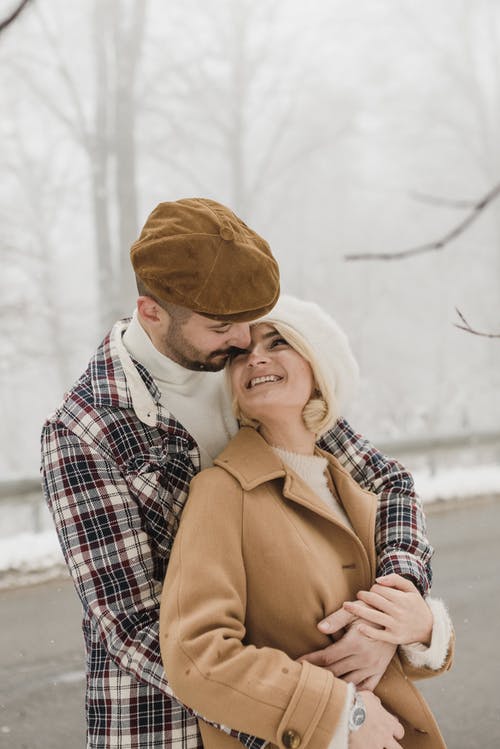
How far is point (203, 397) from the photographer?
1.64 metres

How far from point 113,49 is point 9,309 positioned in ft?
10.5

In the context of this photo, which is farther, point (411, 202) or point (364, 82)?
point (411, 202)

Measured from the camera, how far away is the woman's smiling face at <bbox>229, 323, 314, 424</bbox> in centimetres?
148

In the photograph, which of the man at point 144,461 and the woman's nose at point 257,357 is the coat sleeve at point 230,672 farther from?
the woman's nose at point 257,357

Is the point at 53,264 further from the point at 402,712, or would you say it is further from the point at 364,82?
the point at 402,712

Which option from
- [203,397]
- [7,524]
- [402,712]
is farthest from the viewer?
[7,524]

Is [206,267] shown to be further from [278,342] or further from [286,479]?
[286,479]

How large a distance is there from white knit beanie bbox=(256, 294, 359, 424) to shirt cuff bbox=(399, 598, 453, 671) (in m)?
0.49

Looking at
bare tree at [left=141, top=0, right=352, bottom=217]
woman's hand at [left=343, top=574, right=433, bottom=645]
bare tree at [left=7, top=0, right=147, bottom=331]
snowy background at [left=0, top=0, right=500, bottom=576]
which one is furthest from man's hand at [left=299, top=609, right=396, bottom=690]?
bare tree at [left=141, top=0, right=352, bottom=217]

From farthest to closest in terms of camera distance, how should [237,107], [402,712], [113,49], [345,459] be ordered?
[237,107] < [113,49] < [345,459] < [402,712]

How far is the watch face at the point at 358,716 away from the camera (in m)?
1.18

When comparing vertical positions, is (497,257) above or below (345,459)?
below

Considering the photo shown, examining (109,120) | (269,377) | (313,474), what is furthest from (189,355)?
(109,120)

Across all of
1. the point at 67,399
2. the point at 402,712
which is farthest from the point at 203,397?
the point at 402,712
